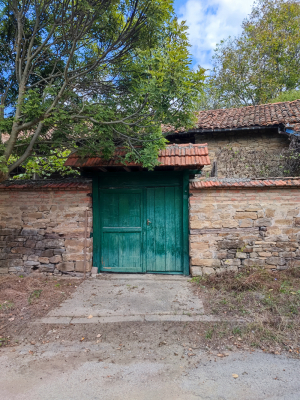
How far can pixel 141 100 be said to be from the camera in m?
4.61

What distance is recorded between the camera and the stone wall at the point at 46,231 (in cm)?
559

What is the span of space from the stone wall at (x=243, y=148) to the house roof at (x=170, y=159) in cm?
340

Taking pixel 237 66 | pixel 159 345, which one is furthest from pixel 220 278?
pixel 237 66

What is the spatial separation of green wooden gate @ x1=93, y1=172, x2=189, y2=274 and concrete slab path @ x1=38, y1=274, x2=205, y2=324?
32cm

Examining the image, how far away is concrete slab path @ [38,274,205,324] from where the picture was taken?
12.5 feet

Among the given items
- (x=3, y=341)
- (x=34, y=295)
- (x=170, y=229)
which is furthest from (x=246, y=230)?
(x=3, y=341)

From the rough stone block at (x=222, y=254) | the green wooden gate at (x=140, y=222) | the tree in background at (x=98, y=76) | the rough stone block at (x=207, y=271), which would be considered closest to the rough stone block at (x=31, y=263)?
the green wooden gate at (x=140, y=222)

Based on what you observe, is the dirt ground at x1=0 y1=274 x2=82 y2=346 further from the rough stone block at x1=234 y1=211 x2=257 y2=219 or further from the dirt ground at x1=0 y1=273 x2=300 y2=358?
the rough stone block at x1=234 y1=211 x2=257 y2=219

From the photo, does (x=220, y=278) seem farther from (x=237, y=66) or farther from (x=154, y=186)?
(x=237, y=66)

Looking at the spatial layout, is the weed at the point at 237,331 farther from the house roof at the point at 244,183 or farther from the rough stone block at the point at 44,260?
the rough stone block at the point at 44,260

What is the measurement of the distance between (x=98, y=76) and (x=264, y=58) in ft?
47.0

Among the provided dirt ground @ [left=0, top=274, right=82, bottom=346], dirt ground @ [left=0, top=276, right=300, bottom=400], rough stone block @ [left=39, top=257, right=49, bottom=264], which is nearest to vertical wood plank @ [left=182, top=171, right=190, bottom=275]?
dirt ground @ [left=0, top=276, right=300, bottom=400]

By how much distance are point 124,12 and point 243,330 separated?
5664 millimetres

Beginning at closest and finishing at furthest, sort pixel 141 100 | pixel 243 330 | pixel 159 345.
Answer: pixel 159 345, pixel 243 330, pixel 141 100
